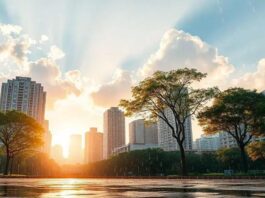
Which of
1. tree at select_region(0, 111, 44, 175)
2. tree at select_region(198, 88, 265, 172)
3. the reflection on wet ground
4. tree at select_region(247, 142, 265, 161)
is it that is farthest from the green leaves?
tree at select_region(0, 111, 44, 175)

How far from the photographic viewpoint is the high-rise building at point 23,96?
495ft

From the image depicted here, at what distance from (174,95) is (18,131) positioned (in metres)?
29.8

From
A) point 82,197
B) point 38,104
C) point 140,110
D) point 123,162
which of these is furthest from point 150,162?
point 82,197

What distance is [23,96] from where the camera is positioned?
502 ft

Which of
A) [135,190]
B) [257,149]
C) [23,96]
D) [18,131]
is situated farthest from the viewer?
[23,96]

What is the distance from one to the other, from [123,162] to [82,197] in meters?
104

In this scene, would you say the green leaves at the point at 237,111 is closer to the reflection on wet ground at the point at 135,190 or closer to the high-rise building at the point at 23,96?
the reflection on wet ground at the point at 135,190

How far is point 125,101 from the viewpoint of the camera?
42.2 m

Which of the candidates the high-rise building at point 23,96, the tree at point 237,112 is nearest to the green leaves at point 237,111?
the tree at point 237,112

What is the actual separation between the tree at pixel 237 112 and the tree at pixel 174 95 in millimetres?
2236

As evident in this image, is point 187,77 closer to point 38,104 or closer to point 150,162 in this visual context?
point 150,162

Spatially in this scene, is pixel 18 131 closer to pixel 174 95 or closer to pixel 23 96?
pixel 174 95

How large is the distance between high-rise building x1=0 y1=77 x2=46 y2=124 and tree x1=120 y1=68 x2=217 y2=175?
404 ft

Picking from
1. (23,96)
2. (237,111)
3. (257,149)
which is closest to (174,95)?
(237,111)
